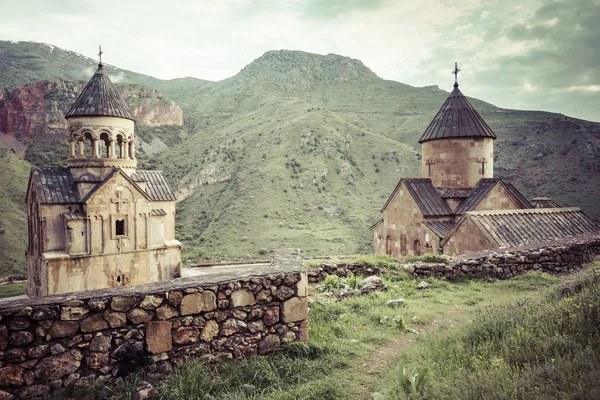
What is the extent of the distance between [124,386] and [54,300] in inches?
37.4

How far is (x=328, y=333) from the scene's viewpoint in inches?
175

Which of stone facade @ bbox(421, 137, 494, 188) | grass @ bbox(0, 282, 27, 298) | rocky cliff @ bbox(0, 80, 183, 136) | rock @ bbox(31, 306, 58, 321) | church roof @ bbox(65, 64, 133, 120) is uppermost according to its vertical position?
rocky cliff @ bbox(0, 80, 183, 136)

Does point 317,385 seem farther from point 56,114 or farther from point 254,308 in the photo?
point 56,114

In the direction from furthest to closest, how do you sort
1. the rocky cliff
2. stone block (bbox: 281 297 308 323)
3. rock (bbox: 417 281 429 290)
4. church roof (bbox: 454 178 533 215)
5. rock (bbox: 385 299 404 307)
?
the rocky cliff, church roof (bbox: 454 178 533 215), rock (bbox: 417 281 429 290), rock (bbox: 385 299 404 307), stone block (bbox: 281 297 308 323)

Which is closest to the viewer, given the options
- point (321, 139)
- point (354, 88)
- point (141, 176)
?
point (141, 176)

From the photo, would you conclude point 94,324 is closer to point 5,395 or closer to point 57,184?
point 5,395

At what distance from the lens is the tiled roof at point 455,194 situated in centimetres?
1275

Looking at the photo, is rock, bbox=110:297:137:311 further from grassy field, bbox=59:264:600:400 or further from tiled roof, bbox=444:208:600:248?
tiled roof, bbox=444:208:600:248

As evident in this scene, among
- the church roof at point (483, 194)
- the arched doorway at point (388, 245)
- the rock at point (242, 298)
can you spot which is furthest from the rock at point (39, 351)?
the arched doorway at point (388, 245)

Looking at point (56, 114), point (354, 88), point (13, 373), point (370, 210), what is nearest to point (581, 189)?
point (370, 210)

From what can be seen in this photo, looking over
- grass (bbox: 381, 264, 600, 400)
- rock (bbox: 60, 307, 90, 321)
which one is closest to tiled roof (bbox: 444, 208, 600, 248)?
grass (bbox: 381, 264, 600, 400)

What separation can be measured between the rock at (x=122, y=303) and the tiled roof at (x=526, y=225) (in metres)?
8.74

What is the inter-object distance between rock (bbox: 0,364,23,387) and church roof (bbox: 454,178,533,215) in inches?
480

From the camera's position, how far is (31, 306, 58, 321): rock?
2.93 m
